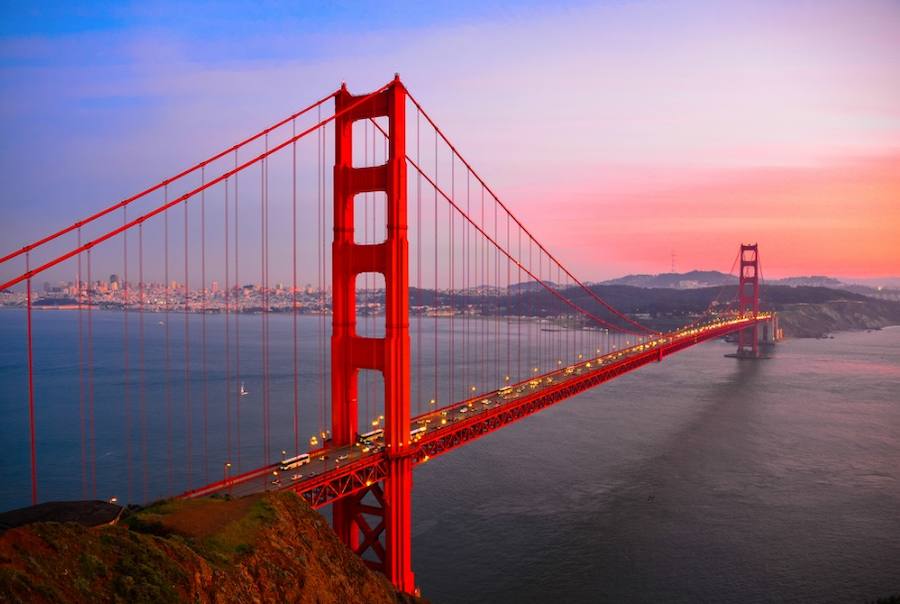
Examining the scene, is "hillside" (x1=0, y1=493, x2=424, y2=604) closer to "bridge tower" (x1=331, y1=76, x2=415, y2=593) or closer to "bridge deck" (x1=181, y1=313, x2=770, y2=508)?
"bridge deck" (x1=181, y1=313, x2=770, y2=508)

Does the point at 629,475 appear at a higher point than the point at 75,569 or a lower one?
lower

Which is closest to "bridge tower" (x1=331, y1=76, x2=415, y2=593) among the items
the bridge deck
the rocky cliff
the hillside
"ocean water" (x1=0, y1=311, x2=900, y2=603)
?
the bridge deck

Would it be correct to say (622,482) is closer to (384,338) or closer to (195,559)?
(384,338)

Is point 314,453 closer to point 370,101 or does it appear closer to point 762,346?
point 370,101

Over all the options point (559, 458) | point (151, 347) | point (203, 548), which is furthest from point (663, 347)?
point (151, 347)

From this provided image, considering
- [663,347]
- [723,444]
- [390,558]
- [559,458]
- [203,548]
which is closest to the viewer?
[203,548]

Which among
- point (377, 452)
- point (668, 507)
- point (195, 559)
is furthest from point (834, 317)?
point (195, 559)

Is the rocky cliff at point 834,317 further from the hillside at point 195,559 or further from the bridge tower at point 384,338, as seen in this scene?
the hillside at point 195,559
